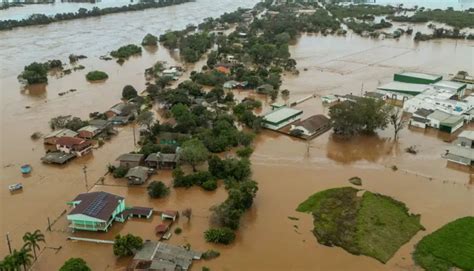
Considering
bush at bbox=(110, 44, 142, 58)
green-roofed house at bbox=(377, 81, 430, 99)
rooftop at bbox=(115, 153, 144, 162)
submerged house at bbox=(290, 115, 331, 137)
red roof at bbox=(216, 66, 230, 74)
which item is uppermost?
bush at bbox=(110, 44, 142, 58)

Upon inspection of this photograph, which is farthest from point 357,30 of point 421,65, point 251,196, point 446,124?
point 251,196

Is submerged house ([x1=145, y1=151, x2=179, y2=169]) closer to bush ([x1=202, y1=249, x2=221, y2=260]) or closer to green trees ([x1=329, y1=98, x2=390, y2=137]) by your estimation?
bush ([x1=202, y1=249, x2=221, y2=260])

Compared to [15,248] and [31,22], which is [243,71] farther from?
[31,22]

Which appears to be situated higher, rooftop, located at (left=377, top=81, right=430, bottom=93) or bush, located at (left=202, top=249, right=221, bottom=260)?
rooftop, located at (left=377, top=81, right=430, bottom=93)

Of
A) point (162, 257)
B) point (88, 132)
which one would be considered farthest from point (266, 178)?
point (88, 132)

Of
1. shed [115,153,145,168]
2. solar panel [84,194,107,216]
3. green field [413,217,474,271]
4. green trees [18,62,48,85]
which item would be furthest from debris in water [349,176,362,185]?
green trees [18,62,48,85]

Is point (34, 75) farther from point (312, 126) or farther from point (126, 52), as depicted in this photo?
point (312, 126)
